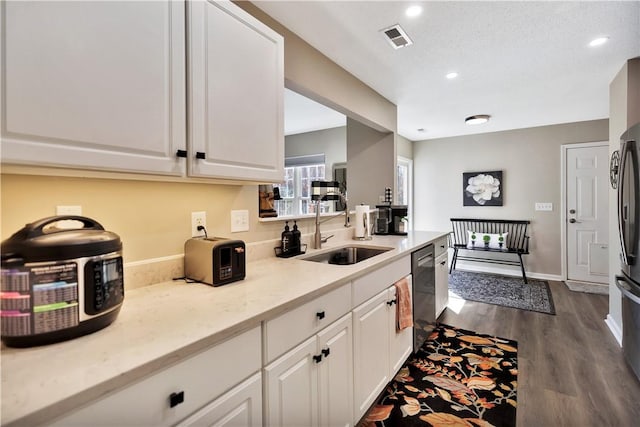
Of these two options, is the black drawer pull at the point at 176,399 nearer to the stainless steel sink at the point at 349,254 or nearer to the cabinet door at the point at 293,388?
the cabinet door at the point at 293,388

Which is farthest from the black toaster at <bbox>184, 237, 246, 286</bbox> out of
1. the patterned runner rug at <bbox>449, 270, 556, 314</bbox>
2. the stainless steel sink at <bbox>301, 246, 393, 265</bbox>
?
the patterned runner rug at <bbox>449, 270, 556, 314</bbox>

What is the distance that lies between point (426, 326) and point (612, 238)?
196cm

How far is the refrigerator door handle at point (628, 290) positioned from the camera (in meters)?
1.88

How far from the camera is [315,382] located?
47.3 inches

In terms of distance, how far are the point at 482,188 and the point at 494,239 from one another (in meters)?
0.90

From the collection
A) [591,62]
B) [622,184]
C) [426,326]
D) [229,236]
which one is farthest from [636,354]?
[229,236]

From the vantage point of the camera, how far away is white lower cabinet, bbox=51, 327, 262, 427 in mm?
625

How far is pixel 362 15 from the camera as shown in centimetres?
185

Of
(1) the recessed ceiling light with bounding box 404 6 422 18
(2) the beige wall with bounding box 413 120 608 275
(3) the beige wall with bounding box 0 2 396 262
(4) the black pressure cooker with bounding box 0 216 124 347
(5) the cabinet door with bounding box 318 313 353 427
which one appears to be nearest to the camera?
(4) the black pressure cooker with bounding box 0 216 124 347

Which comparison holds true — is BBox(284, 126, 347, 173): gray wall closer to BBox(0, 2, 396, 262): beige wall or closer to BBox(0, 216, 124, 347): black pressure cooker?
BBox(0, 2, 396, 262): beige wall

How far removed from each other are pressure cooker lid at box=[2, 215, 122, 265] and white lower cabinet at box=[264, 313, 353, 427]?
631mm

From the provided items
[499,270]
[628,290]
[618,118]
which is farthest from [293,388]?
[499,270]

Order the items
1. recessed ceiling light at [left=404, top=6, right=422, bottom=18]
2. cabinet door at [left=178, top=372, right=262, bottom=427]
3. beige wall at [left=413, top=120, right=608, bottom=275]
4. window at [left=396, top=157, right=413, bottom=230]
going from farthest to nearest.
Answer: window at [left=396, top=157, right=413, bottom=230], beige wall at [left=413, top=120, right=608, bottom=275], recessed ceiling light at [left=404, top=6, right=422, bottom=18], cabinet door at [left=178, top=372, right=262, bottom=427]

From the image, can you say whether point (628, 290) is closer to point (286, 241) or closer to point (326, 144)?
point (286, 241)
